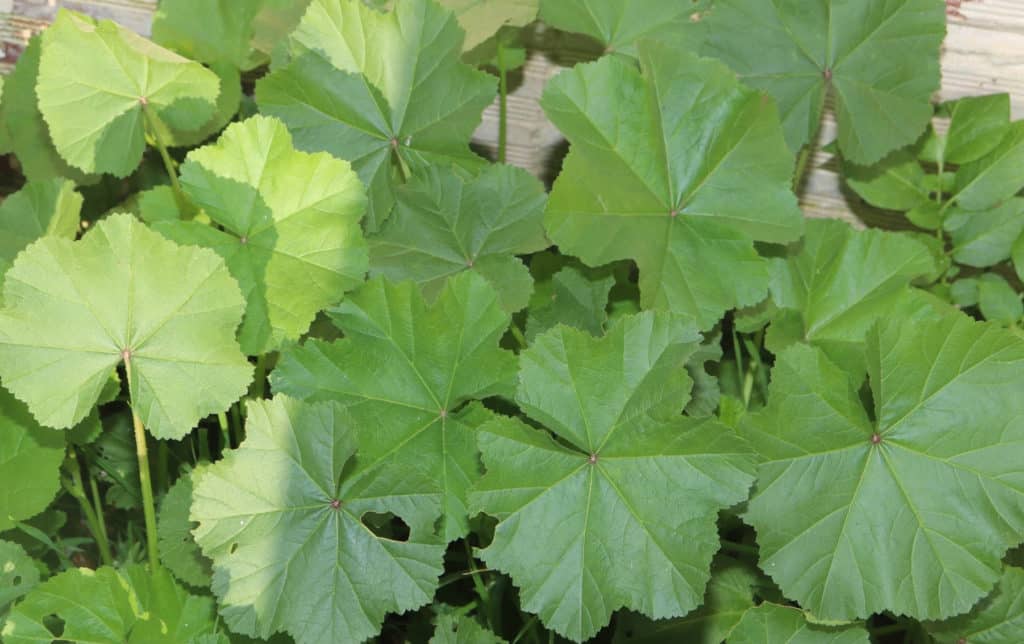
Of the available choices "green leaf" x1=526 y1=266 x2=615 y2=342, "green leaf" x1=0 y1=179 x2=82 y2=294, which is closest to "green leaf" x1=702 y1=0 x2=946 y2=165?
"green leaf" x1=526 y1=266 x2=615 y2=342

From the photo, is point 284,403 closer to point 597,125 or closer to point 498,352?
point 498,352

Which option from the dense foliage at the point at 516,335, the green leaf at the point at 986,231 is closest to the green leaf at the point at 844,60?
the dense foliage at the point at 516,335

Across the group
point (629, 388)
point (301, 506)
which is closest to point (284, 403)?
point (301, 506)

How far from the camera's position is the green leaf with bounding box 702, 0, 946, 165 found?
167 centimetres

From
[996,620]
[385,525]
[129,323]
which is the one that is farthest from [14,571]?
[996,620]

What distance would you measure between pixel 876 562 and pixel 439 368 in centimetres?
68

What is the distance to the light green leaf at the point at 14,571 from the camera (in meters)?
1.57

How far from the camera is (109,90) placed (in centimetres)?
168

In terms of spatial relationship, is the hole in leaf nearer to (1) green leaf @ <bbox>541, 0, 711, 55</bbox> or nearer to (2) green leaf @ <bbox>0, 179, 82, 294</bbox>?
(2) green leaf @ <bbox>0, 179, 82, 294</bbox>

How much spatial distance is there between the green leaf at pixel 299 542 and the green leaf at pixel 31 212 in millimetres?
647

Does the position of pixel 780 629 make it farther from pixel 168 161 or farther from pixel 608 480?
pixel 168 161

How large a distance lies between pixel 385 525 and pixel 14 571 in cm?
58

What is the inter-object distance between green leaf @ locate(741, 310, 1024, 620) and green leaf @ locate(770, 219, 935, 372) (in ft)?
0.70

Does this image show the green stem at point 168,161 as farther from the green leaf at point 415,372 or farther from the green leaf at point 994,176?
the green leaf at point 994,176
